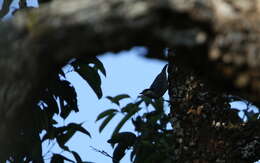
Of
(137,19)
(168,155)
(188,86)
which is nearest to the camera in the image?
(137,19)

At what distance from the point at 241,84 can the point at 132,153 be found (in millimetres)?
1435

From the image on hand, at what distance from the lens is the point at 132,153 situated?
273 centimetres

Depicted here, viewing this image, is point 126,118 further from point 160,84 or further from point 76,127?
point 160,84

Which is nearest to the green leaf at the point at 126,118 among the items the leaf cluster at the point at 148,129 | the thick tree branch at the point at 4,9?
the leaf cluster at the point at 148,129

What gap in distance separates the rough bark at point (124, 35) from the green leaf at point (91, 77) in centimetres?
162

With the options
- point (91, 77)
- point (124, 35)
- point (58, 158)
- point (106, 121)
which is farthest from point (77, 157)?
point (124, 35)

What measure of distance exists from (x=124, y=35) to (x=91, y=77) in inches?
68.6

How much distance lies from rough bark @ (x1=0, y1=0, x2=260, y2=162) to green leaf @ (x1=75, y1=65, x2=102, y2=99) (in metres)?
1.62

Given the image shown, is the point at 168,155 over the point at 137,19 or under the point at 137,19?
over

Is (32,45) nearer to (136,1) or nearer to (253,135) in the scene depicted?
(136,1)

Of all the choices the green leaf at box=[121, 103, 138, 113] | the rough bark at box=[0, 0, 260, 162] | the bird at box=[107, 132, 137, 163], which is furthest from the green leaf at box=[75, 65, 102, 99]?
the rough bark at box=[0, 0, 260, 162]

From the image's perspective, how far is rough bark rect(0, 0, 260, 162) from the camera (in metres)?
1.26

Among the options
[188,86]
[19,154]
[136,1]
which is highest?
[188,86]

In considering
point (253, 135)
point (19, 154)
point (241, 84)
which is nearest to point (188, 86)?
point (253, 135)
